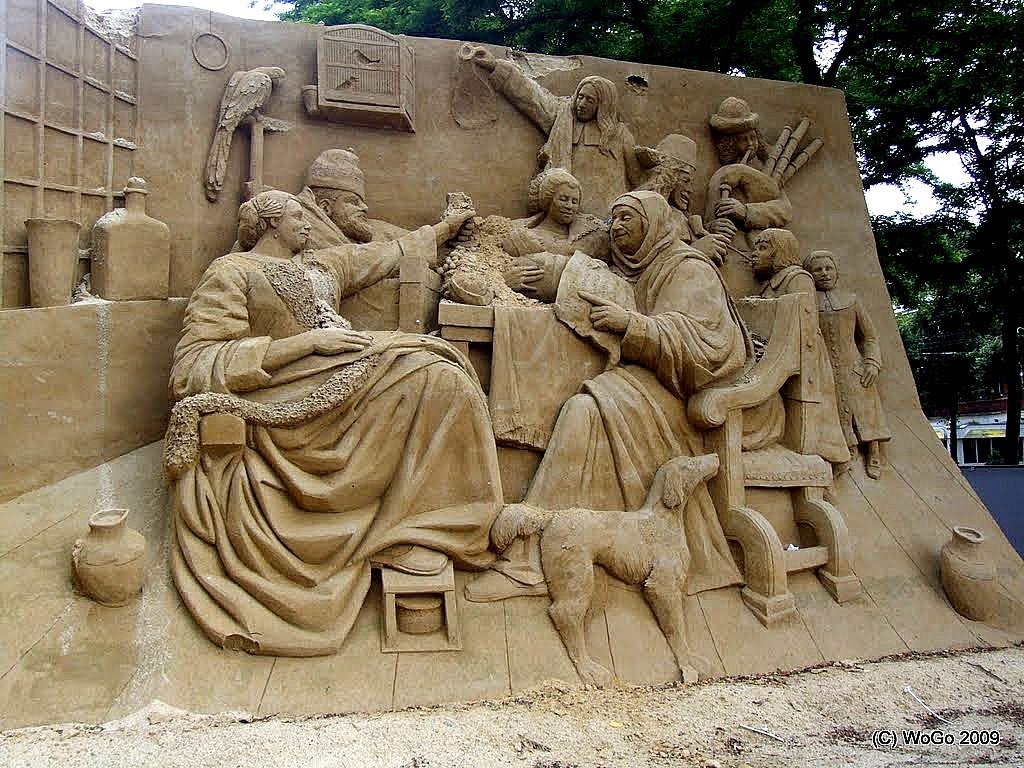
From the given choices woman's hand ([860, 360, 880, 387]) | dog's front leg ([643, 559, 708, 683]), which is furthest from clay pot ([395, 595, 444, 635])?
woman's hand ([860, 360, 880, 387])

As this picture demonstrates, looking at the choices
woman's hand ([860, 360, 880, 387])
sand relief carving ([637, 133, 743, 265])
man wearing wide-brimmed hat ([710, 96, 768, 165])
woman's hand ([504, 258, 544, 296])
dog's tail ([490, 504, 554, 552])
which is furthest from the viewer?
man wearing wide-brimmed hat ([710, 96, 768, 165])

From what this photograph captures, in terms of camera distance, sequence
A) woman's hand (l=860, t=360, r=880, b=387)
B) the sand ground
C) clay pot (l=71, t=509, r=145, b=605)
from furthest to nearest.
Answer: woman's hand (l=860, t=360, r=880, b=387), clay pot (l=71, t=509, r=145, b=605), the sand ground

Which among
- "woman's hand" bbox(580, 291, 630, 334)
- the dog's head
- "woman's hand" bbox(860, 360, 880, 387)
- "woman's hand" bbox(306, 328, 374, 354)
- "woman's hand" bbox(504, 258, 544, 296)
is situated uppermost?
"woman's hand" bbox(504, 258, 544, 296)

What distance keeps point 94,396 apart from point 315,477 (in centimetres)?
162

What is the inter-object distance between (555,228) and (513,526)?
254cm

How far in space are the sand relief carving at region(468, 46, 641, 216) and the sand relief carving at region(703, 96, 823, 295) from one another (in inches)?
34.3

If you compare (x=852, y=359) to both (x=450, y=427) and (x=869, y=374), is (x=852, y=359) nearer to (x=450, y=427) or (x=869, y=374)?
(x=869, y=374)

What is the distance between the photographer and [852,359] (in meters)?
6.14

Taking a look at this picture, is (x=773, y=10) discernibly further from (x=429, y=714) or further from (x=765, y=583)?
(x=429, y=714)

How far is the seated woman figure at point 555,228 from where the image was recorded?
5832 millimetres

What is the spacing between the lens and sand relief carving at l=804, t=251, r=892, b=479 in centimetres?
598

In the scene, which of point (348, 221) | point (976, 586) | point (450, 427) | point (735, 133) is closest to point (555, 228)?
point (348, 221)

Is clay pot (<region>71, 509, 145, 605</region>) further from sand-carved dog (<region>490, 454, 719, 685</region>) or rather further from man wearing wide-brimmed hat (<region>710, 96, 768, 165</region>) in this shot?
man wearing wide-brimmed hat (<region>710, 96, 768, 165</region>)

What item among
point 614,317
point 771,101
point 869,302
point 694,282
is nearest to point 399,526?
point 614,317
